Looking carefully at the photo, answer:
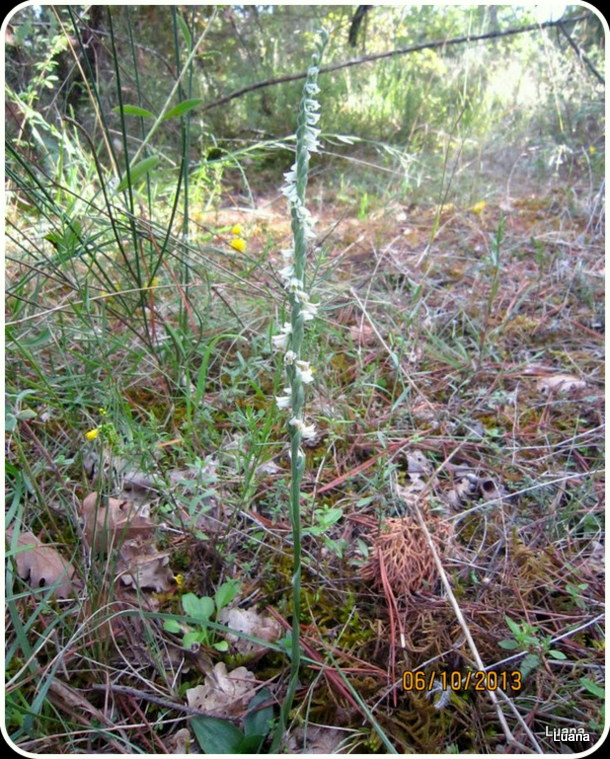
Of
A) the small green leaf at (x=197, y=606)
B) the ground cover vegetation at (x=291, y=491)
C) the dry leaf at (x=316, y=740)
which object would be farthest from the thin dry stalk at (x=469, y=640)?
the small green leaf at (x=197, y=606)

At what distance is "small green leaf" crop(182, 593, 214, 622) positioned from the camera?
1.05 metres

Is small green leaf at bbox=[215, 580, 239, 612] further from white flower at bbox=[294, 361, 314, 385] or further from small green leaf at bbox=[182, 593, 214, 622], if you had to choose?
white flower at bbox=[294, 361, 314, 385]

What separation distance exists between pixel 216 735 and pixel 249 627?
0.70ft

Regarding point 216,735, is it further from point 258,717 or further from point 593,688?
point 593,688

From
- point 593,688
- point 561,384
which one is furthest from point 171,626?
point 561,384

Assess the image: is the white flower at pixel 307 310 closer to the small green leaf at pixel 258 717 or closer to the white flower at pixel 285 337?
the white flower at pixel 285 337

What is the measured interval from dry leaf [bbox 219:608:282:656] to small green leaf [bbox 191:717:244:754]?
0.14m

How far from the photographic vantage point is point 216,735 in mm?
941

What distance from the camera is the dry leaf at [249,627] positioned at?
42.3 inches

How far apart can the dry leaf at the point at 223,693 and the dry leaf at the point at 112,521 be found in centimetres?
37

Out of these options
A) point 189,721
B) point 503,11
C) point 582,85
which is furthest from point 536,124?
point 189,721

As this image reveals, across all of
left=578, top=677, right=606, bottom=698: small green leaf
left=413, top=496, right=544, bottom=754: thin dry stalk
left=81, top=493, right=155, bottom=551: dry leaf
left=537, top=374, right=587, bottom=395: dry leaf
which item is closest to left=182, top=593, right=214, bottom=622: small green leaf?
left=81, top=493, right=155, bottom=551: dry leaf

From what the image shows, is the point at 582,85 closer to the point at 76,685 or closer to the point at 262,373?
the point at 262,373

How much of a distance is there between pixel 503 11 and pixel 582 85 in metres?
0.96
